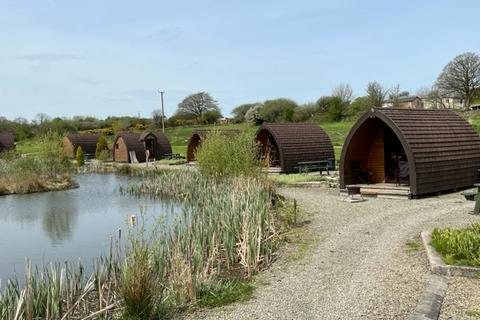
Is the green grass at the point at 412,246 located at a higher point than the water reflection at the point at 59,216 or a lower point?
higher

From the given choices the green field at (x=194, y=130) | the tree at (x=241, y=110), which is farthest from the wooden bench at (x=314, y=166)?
the tree at (x=241, y=110)

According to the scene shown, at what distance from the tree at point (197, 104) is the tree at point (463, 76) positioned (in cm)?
4535

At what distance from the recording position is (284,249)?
376 inches

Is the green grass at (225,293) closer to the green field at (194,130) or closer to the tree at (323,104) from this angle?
the green field at (194,130)

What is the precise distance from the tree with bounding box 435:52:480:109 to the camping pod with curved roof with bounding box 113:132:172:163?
28.6 meters

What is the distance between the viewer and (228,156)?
635 inches

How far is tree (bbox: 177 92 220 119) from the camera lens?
290ft

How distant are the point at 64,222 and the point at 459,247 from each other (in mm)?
13082

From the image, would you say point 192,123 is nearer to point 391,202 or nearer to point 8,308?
point 391,202

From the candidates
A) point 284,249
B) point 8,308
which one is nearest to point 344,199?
point 284,249

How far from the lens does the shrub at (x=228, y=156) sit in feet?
49.9

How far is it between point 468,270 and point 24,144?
6688cm

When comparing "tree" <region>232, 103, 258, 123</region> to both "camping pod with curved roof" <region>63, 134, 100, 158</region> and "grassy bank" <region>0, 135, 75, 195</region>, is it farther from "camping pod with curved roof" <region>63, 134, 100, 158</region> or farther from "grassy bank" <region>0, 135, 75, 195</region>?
"grassy bank" <region>0, 135, 75, 195</region>

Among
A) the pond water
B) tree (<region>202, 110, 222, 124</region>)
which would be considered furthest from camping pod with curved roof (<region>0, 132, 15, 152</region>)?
the pond water
